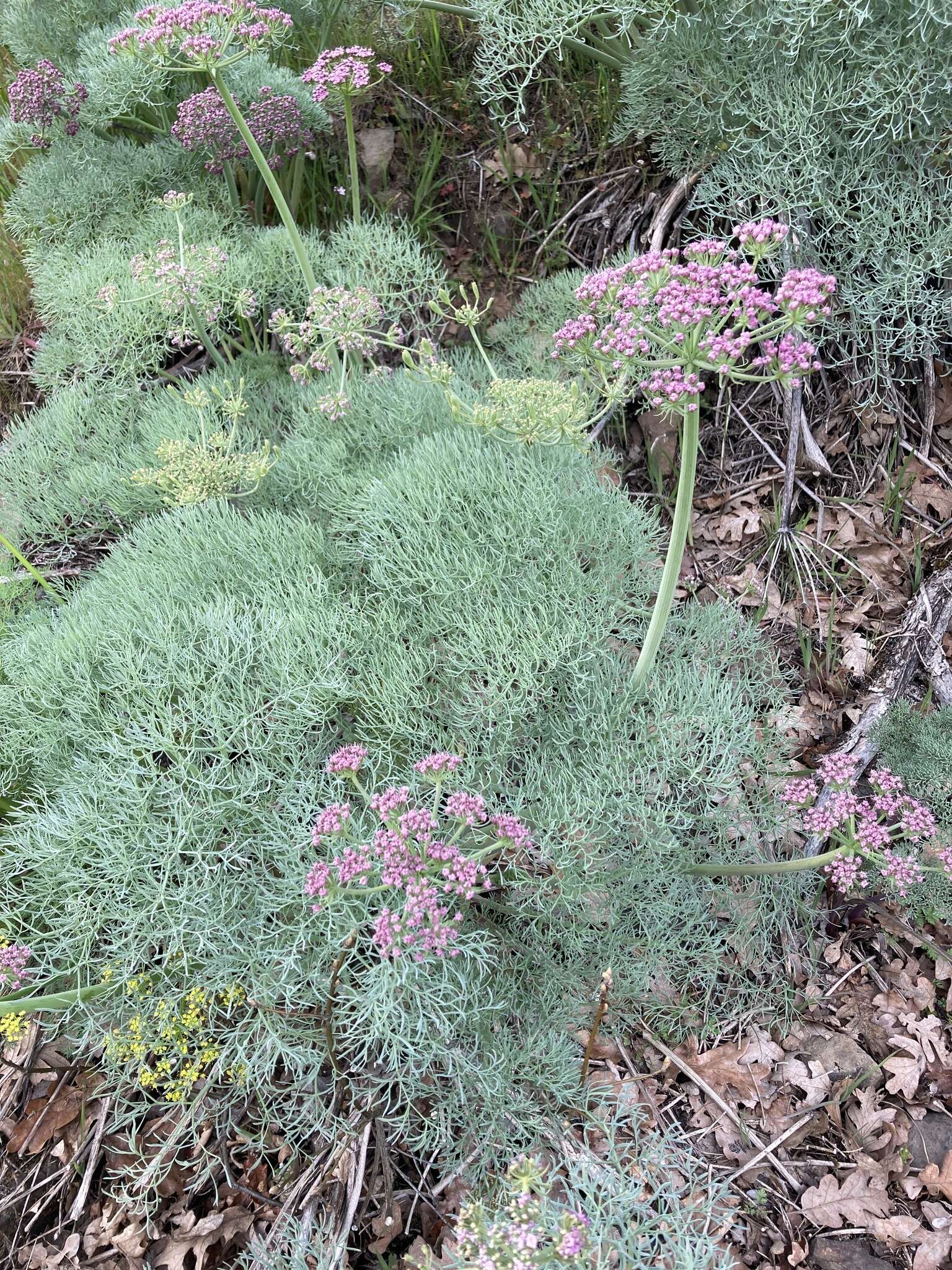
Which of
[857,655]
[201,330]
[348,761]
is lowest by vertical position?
[857,655]

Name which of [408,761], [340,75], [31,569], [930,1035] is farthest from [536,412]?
[930,1035]

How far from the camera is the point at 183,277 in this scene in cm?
318

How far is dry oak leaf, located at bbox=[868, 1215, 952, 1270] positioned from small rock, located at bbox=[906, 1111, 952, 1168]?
0.54 ft

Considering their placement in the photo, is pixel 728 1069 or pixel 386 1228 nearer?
pixel 386 1228

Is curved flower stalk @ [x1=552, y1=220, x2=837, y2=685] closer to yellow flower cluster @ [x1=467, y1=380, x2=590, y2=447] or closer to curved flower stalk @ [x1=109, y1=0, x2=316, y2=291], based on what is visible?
yellow flower cluster @ [x1=467, y1=380, x2=590, y2=447]

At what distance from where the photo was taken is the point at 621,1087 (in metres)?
2.49

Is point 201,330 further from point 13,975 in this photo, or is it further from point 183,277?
point 13,975

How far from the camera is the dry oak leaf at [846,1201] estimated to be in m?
2.32

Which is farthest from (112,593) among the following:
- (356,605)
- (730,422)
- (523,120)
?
(523,120)

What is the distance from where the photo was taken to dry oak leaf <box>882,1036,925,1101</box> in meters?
2.54

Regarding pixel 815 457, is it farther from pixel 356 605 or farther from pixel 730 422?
pixel 356 605

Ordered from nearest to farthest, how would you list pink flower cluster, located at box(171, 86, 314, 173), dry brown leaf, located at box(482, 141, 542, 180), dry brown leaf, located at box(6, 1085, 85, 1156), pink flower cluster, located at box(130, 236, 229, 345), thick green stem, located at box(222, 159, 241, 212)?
dry brown leaf, located at box(6, 1085, 85, 1156) < pink flower cluster, located at box(130, 236, 229, 345) < pink flower cluster, located at box(171, 86, 314, 173) < thick green stem, located at box(222, 159, 241, 212) < dry brown leaf, located at box(482, 141, 542, 180)

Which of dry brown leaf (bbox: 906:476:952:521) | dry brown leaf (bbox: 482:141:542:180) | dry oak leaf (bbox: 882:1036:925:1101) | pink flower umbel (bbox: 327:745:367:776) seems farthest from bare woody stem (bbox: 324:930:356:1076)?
dry brown leaf (bbox: 482:141:542:180)

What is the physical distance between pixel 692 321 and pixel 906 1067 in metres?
2.30
